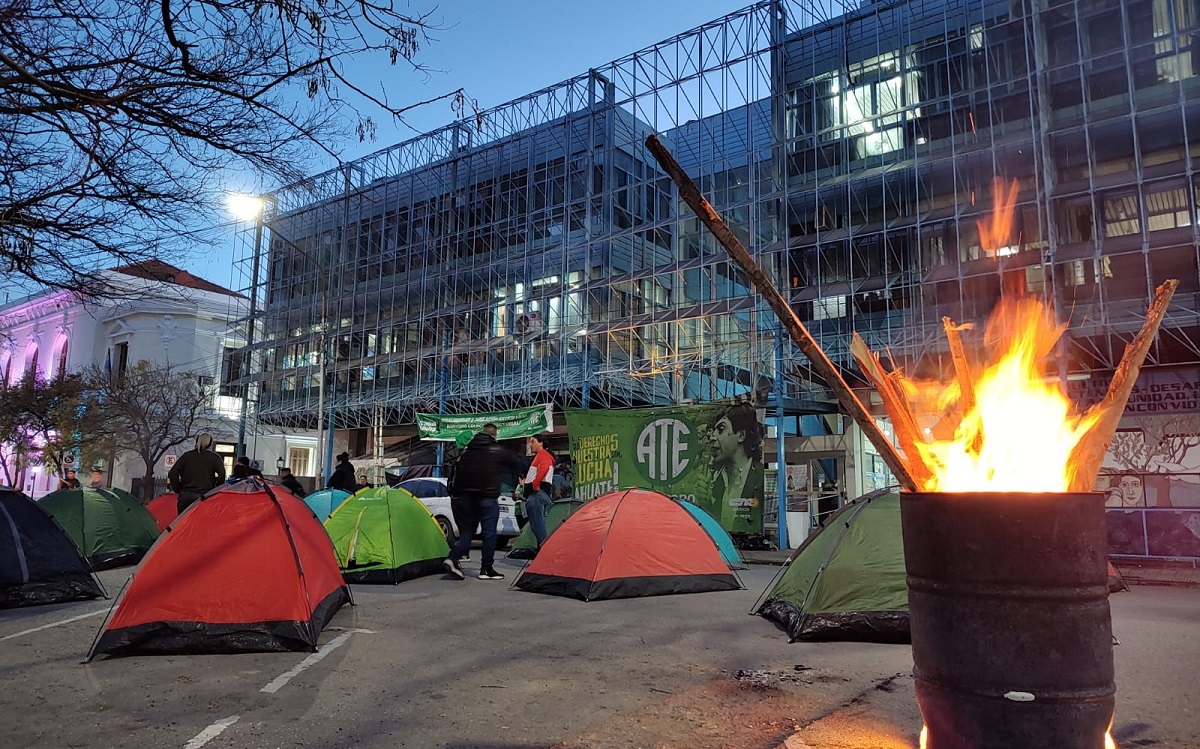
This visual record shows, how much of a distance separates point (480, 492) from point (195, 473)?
363 cm

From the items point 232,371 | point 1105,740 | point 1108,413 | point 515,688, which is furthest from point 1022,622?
point 232,371

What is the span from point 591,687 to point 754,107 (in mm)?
24068

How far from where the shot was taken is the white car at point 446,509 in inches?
632

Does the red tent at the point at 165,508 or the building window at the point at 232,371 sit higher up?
the building window at the point at 232,371

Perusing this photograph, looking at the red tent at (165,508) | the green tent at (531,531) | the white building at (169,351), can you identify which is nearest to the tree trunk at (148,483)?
the white building at (169,351)

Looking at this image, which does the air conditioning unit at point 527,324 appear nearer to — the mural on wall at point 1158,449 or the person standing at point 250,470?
the person standing at point 250,470

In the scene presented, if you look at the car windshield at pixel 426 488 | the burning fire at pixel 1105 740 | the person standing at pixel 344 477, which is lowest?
the burning fire at pixel 1105 740

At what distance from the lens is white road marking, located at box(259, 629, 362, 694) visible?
186 inches

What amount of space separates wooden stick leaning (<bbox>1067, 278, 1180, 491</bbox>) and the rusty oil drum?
230 mm

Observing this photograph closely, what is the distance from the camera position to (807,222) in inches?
914

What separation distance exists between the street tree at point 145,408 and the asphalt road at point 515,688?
27.4 metres

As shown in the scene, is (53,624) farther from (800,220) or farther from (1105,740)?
(800,220)

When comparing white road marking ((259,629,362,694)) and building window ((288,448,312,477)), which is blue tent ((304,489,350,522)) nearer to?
white road marking ((259,629,362,694))

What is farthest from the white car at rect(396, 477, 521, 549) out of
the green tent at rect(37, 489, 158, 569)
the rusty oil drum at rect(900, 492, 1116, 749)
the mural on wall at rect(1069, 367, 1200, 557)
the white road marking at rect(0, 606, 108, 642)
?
the rusty oil drum at rect(900, 492, 1116, 749)
